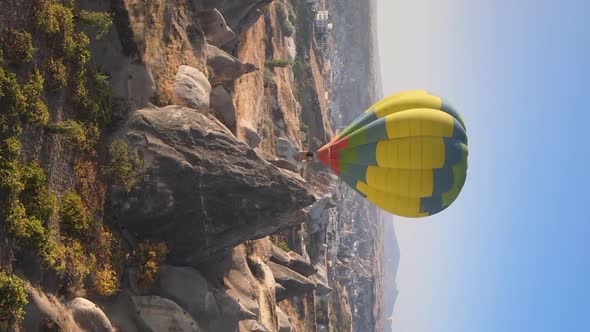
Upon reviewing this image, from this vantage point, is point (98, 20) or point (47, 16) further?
point (98, 20)

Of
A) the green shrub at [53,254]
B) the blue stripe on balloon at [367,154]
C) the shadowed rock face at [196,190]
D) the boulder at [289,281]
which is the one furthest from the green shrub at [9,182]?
the boulder at [289,281]

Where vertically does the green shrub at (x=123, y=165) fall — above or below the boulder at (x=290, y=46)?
below

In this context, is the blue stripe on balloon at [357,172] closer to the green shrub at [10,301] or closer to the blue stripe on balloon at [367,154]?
the blue stripe on balloon at [367,154]

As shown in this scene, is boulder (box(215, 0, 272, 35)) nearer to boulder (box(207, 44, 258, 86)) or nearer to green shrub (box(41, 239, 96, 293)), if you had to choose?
boulder (box(207, 44, 258, 86))

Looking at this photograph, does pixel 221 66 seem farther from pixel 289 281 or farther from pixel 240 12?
pixel 289 281

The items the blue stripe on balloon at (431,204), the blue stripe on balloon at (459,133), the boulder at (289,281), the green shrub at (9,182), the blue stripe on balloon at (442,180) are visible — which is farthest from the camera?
the boulder at (289,281)

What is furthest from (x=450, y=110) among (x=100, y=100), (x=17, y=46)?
(x=17, y=46)

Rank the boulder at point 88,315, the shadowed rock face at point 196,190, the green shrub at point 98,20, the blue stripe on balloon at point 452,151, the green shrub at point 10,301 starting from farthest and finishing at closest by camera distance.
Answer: the blue stripe on balloon at point 452,151, the shadowed rock face at point 196,190, the green shrub at point 98,20, the boulder at point 88,315, the green shrub at point 10,301
